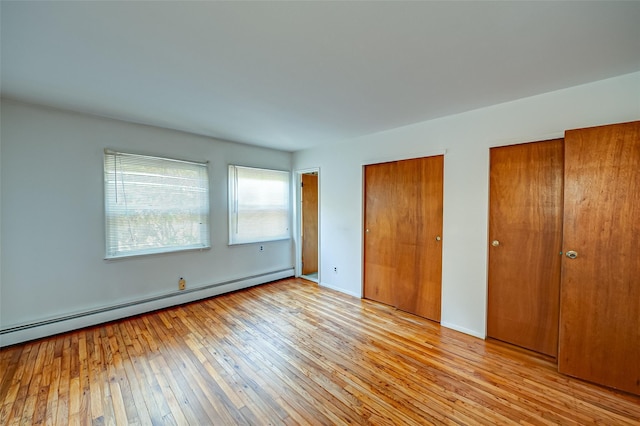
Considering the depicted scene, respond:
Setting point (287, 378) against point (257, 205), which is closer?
point (287, 378)

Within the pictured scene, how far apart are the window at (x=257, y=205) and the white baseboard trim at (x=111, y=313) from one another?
733mm

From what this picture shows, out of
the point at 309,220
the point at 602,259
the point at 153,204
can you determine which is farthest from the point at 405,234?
the point at 153,204

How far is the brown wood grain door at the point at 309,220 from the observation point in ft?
16.1

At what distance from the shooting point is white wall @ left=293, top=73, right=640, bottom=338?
209cm

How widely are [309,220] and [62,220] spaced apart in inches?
135

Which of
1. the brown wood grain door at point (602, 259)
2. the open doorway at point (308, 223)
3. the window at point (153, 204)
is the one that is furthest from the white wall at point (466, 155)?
the window at point (153, 204)

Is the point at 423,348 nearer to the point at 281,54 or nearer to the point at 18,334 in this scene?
Result: the point at 281,54

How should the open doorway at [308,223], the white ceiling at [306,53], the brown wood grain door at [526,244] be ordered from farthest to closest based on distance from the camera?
1. the open doorway at [308,223]
2. the brown wood grain door at [526,244]
3. the white ceiling at [306,53]

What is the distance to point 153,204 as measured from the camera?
3.23 meters

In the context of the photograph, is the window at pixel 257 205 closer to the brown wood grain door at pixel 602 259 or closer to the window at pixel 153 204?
the window at pixel 153 204

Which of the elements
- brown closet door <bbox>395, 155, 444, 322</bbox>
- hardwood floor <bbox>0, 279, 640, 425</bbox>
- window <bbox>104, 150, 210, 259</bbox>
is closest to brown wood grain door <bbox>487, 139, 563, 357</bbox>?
hardwood floor <bbox>0, 279, 640, 425</bbox>

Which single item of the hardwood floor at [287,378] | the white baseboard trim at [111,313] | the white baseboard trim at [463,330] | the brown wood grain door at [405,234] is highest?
the brown wood grain door at [405,234]

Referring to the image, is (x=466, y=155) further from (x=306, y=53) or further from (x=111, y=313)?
(x=111, y=313)

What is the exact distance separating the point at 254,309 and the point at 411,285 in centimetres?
210
